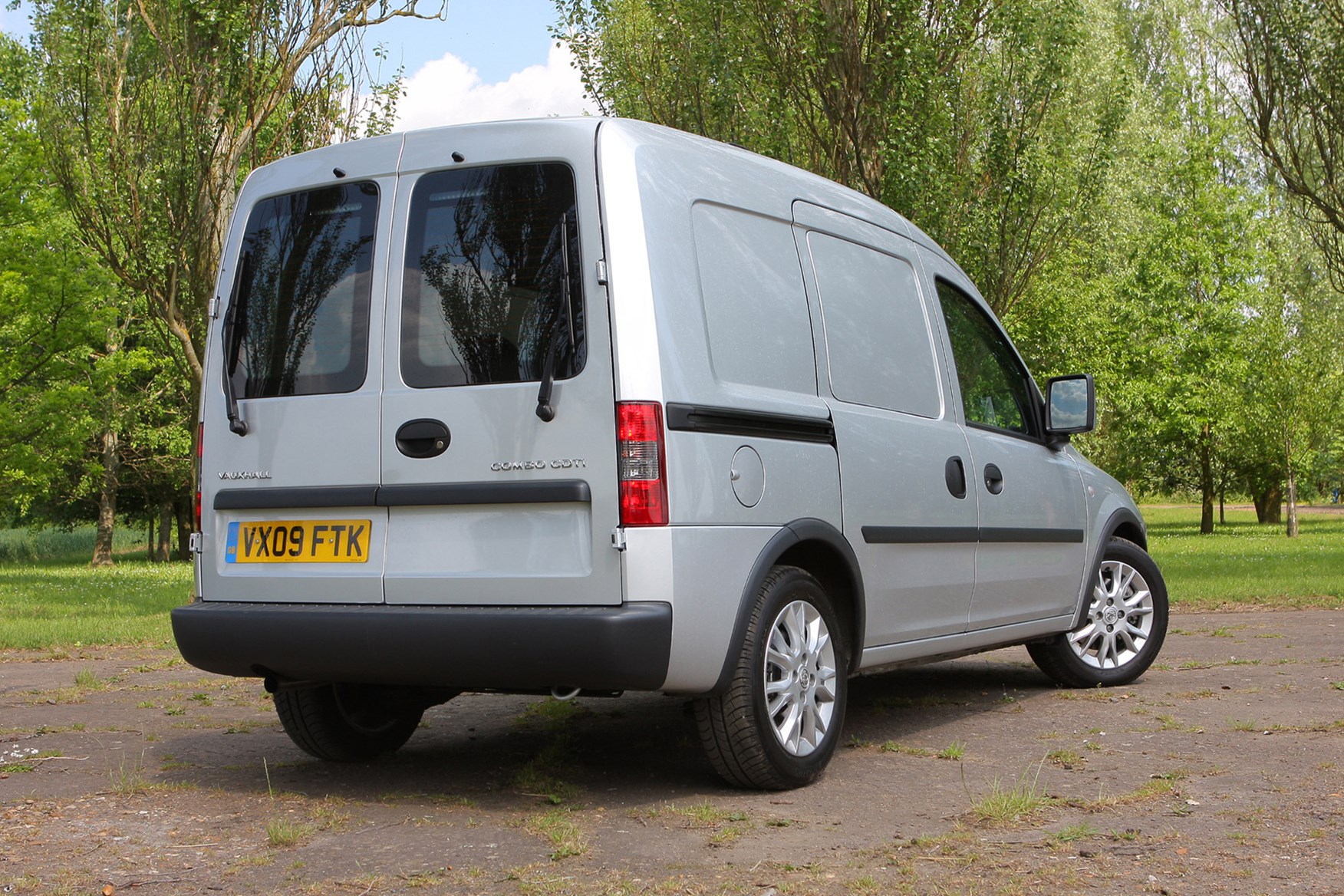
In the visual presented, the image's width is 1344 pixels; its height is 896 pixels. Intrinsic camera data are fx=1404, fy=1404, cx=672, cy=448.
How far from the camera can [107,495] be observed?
3600 cm

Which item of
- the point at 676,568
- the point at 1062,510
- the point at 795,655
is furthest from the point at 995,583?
the point at 676,568

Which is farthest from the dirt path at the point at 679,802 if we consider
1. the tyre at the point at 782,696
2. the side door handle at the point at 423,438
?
the side door handle at the point at 423,438

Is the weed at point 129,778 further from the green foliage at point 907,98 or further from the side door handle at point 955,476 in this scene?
the green foliage at point 907,98

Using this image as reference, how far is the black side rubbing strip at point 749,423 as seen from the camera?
4.58 meters

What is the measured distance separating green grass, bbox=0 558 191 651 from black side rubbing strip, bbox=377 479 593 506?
7.61 m

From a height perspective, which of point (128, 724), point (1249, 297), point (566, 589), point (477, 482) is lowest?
point (128, 724)

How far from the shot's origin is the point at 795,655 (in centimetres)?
510

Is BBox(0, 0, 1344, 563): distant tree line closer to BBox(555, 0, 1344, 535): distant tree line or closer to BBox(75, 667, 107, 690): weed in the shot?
A: BBox(555, 0, 1344, 535): distant tree line

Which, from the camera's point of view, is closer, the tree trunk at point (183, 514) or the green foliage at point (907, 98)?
the green foliage at point (907, 98)

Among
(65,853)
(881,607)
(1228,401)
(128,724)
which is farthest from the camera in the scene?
(1228,401)

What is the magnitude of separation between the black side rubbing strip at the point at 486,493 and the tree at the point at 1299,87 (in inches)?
591

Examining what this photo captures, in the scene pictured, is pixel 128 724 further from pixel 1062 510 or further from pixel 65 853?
pixel 1062 510

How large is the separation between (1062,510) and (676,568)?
10.9 ft

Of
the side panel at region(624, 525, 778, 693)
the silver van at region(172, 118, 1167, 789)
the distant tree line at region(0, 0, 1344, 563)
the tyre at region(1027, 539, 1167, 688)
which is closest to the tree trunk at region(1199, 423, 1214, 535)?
the distant tree line at region(0, 0, 1344, 563)
